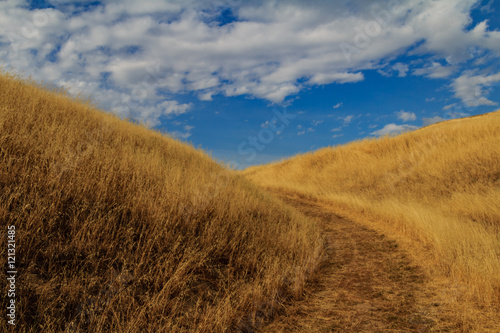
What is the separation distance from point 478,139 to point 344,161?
7224 millimetres

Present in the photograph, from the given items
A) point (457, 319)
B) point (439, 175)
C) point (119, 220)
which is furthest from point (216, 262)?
point (439, 175)

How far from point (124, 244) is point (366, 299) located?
4117 mm

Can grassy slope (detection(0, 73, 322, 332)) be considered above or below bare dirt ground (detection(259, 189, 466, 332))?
above

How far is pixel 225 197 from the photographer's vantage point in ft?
23.0

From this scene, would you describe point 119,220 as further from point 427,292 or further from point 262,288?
point 427,292

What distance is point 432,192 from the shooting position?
12.2m

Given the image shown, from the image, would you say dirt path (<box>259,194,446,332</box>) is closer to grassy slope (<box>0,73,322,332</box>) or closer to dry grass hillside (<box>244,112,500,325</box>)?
grassy slope (<box>0,73,322,332</box>)

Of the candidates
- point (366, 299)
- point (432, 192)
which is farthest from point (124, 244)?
point (432, 192)

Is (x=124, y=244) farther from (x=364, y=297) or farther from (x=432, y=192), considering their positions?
(x=432, y=192)

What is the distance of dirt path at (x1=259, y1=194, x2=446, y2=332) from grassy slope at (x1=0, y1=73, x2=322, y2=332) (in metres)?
0.37

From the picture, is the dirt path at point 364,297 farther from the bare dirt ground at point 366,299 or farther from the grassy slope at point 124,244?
the grassy slope at point 124,244

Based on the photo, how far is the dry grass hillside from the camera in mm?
5586

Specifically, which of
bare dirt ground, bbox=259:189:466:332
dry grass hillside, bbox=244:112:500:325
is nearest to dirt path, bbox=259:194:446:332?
bare dirt ground, bbox=259:189:466:332

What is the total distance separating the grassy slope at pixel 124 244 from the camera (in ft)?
11.5
